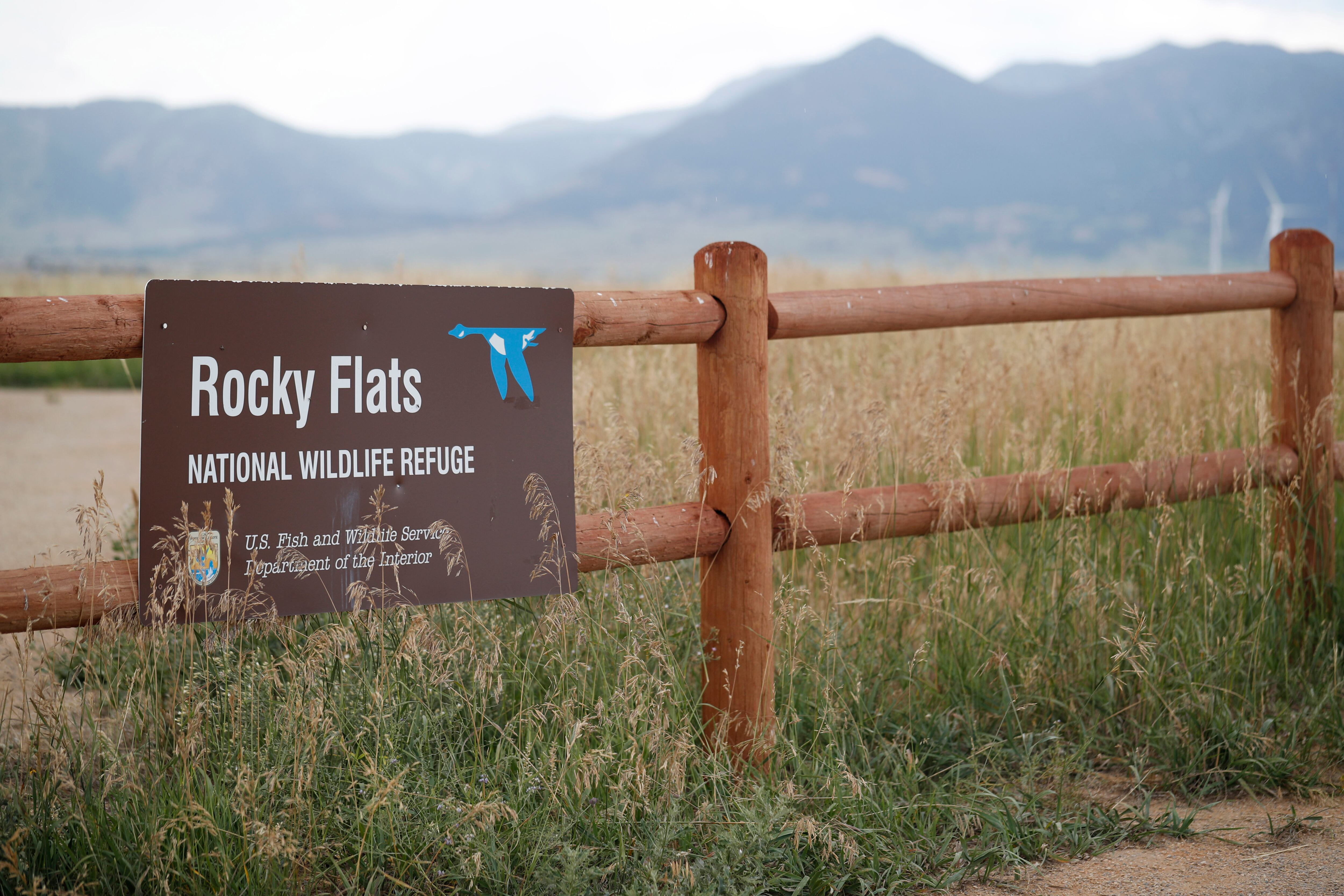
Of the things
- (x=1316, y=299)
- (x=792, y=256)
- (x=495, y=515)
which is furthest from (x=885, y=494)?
(x=792, y=256)

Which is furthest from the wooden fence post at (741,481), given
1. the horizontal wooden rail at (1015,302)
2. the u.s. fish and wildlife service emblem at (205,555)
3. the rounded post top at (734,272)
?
the u.s. fish and wildlife service emblem at (205,555)

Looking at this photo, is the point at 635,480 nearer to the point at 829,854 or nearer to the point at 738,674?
the point at 738,674

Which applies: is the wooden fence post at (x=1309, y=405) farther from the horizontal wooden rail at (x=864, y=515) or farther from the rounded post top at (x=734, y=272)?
the rounded post top at (x=734, y=272)

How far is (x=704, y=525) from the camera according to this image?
9.37 feet

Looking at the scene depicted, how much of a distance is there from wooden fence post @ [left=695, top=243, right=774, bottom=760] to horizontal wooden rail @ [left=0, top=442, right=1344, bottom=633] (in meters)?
0.09

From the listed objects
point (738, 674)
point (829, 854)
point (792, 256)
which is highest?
point (792, 256)

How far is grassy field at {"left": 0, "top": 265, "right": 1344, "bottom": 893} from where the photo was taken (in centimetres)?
233

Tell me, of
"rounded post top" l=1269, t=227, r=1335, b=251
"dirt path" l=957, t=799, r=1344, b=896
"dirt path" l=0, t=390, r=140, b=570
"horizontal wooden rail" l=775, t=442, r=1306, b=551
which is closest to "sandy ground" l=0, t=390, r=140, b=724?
"dirt path" l=0, t=390, r=140, b=570

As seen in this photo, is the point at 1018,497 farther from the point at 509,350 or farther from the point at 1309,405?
the point at 509,350

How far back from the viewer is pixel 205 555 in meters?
2.37

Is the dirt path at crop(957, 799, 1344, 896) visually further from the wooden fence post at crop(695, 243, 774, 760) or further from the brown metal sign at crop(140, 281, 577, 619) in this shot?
the brown metal sign at crop(140, 281, 577, 619)

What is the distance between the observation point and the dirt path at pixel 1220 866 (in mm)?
2541

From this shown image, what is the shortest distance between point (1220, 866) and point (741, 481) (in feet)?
5.30

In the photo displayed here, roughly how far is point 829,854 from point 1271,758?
1550 mm
